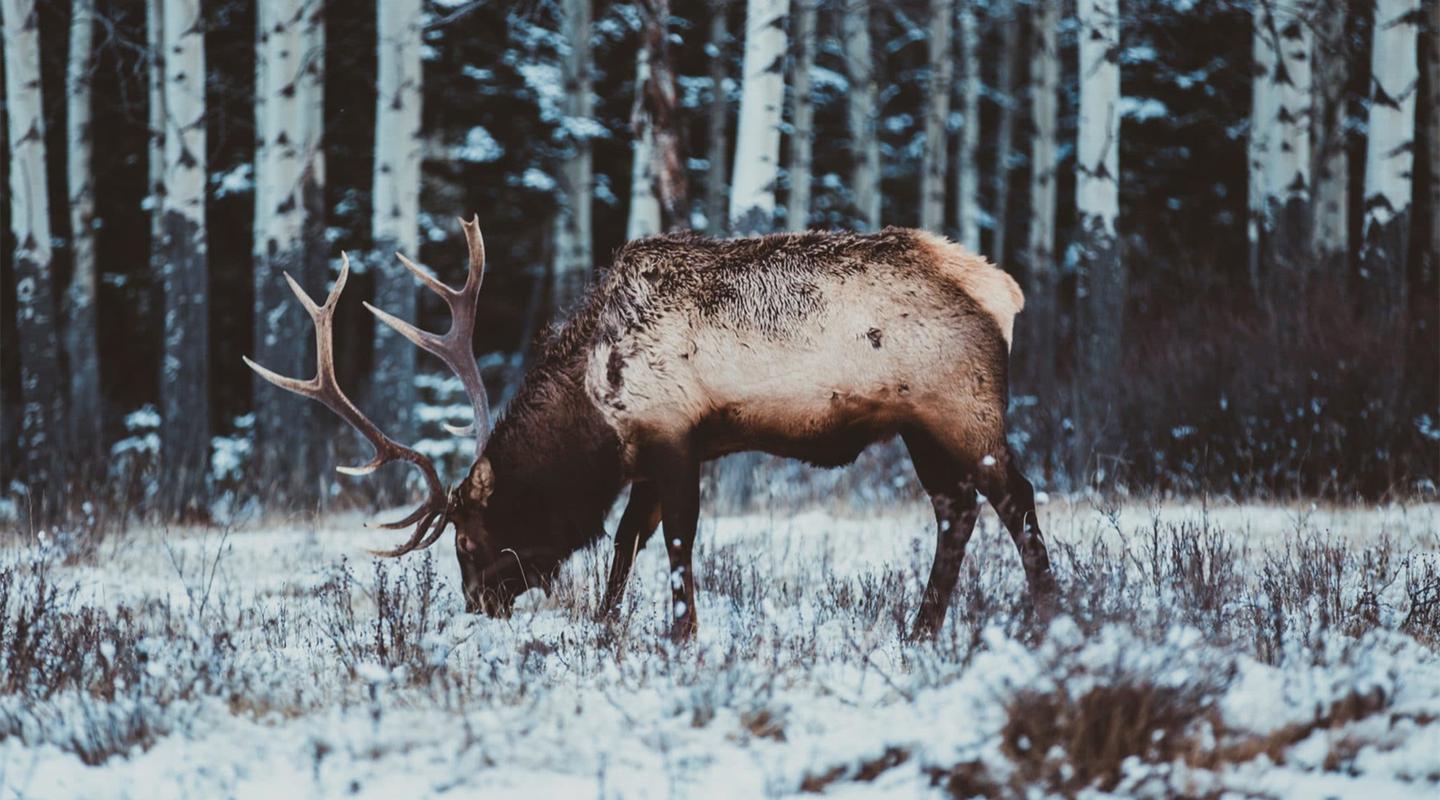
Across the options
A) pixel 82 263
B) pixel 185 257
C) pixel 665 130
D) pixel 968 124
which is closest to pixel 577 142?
pixel 82 263

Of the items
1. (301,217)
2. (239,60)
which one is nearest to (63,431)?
(301,217)

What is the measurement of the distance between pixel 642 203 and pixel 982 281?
4916mm

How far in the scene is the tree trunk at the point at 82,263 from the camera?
1195cm

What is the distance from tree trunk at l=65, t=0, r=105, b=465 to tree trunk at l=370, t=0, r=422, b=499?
272cm

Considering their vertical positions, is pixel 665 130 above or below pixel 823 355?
above

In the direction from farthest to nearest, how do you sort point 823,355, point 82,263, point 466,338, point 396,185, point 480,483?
point 82,263, point 396,185, point 466,338, point 480,483, point 823,355

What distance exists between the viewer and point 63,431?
11.6m

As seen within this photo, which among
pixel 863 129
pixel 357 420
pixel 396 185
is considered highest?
pixel 863 129

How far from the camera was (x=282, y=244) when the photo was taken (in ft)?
32.7

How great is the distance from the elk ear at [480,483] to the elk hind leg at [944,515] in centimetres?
163

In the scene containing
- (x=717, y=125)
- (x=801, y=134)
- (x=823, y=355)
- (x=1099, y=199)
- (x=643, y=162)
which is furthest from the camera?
(x=717, y=125)

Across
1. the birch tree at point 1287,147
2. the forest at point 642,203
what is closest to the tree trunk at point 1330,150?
the forest at point 642,203

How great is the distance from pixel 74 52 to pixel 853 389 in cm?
1100

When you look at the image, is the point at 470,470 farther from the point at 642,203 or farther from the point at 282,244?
the point at 282,244
